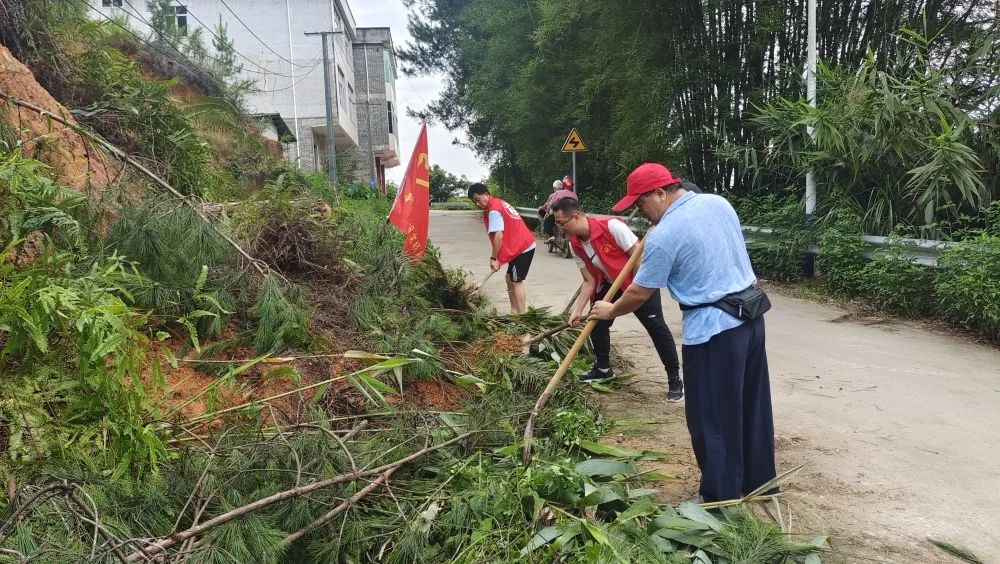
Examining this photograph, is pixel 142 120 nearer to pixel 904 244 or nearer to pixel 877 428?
pixel 877 428

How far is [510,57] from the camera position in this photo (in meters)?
24.5

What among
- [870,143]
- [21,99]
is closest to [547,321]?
[21,99]

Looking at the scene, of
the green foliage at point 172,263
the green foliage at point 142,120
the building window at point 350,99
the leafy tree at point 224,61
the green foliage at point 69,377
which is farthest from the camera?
the building window at point 350,99

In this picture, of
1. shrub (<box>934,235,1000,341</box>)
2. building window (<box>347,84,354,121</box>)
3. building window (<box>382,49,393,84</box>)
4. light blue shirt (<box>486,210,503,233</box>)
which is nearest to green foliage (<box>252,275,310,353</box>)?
light blue shirt (<box>486,210,503,233</box>)

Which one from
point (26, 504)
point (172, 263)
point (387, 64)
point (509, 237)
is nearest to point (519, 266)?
point (509, 237)

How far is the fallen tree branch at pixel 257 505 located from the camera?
7.85 ft

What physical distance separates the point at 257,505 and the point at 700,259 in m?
2.05

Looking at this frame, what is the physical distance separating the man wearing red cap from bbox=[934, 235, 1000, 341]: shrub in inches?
172

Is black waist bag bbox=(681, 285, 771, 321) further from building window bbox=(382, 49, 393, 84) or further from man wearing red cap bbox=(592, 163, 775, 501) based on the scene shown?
building window bbox=(382, 49, 393, 84)

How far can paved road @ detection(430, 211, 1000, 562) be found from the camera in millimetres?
3193

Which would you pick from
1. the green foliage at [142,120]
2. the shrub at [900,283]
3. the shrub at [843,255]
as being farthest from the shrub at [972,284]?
the green foliage at [142,120]

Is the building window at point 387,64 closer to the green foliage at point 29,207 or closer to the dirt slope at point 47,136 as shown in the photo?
the dirt slope at point 47,136

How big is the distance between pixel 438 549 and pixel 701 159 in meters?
12.3

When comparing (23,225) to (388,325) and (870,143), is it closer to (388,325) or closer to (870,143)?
(388,325)
